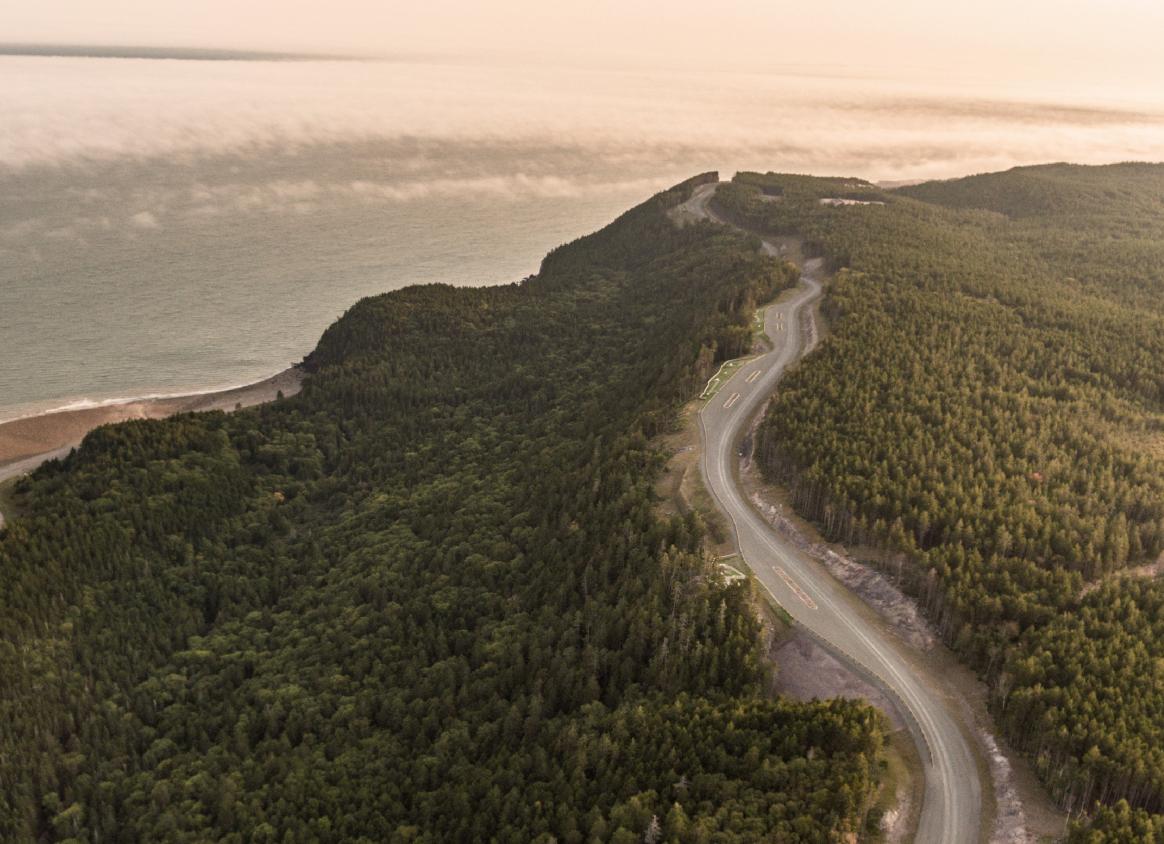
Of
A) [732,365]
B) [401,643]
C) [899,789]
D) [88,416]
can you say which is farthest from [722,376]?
[88,416]

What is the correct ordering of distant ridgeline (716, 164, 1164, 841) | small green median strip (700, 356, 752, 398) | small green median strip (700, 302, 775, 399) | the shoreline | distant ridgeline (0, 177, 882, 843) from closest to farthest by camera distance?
distant ridgeline (716, 164, 1164, 841) → distant ridgeline (0, 177, 882, 843) → small green median strip (700, 356, 752, 398) → small green median strip (700, 302, 775, 399) → the shoreline

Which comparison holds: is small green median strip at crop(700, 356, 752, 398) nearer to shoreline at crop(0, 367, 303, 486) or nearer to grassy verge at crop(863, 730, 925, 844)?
grassy verge at crop(863, 730, 925, 844)

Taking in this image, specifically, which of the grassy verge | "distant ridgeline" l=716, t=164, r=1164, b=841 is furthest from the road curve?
"distant ridgeline" l=716, t=164, r=1164, b=841

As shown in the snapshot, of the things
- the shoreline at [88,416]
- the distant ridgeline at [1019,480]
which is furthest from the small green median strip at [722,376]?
the shoreline at [88,416]

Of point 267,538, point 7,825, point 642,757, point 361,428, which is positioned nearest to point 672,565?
point 642,757

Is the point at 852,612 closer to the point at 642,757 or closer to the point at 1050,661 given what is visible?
the point at 1050,661

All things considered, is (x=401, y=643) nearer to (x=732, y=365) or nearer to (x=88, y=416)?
(x=732, y=365)

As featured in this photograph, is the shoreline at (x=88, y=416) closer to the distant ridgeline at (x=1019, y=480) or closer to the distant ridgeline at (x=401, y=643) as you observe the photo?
the distant ridgeline at (x=401, y=643)
